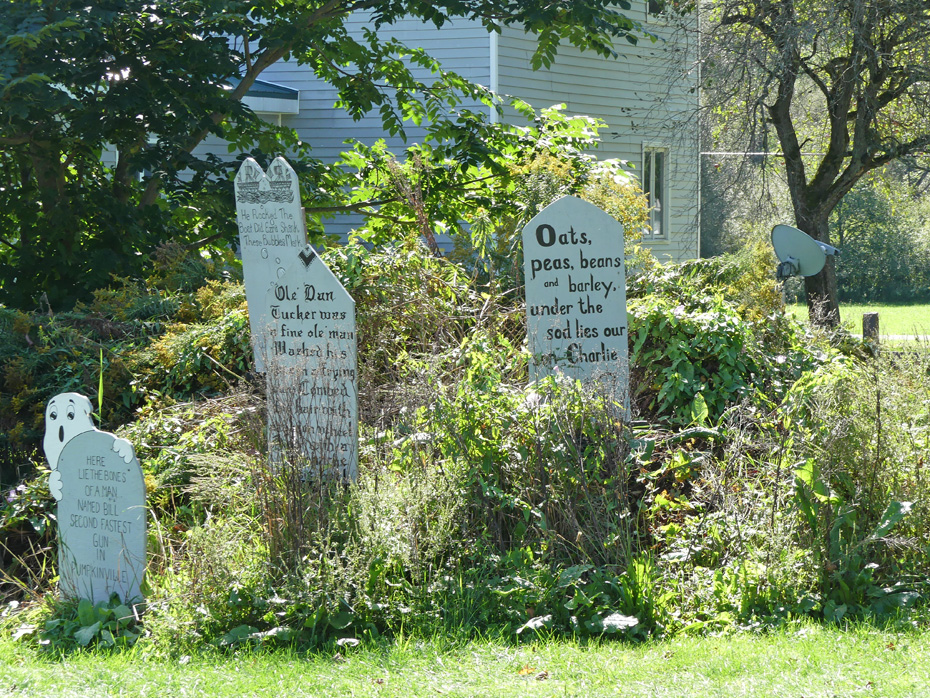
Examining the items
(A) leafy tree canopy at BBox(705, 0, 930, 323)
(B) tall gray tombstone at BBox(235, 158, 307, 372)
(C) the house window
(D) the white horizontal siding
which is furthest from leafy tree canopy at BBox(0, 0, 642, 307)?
(C) the house window

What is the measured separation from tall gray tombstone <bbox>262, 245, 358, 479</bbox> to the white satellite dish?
11.8 feet

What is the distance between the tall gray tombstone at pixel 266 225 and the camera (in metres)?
5.78

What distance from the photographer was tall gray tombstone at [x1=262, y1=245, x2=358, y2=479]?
457cm

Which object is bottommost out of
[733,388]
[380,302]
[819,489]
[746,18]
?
[819,489]

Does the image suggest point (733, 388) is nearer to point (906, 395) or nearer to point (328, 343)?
point (906, 395)

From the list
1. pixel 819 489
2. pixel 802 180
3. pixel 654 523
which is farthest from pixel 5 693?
pixel 802 180

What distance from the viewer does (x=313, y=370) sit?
194 inches

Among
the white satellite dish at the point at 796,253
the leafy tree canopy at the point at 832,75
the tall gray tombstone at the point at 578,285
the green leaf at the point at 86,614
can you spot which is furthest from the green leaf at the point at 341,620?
the leafy tree canopy at the point at 832,75

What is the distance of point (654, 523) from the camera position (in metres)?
4.77

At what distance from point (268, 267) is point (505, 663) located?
3.29 meters

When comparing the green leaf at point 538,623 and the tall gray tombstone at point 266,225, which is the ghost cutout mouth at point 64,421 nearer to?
the tall gray tombstone at point 266,225

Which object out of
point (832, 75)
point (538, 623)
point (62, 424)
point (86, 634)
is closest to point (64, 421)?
point (62, 424)

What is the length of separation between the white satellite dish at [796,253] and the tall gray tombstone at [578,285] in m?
2.03

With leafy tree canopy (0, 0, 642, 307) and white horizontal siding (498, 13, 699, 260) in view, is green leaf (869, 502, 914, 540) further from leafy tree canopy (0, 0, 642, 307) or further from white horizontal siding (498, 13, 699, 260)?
white horizontal siding (498, 13, 699, 260)
